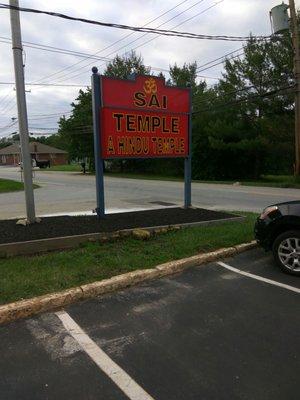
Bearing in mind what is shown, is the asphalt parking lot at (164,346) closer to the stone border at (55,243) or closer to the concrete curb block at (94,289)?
the concrete curb block at (94,289)

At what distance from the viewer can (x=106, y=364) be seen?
344 cm

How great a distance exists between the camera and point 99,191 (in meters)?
8.96

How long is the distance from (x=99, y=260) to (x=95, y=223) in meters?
2.37

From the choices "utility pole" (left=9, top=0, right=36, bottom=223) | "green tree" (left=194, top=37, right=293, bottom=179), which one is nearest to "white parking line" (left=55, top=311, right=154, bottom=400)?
"utility pole" (left=9, top=0, right=36, bottom=223)

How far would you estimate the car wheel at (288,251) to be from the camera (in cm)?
575

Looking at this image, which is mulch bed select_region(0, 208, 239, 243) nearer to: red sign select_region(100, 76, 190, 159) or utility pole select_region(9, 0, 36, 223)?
utility pole select_region(9, 0, 36, 223)

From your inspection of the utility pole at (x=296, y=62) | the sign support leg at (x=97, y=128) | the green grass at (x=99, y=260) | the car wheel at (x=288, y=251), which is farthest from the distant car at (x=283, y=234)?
the utility pole at (x=296, y=62)

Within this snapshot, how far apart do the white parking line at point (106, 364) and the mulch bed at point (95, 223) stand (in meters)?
3.00

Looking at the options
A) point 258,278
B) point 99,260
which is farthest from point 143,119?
point 258,278

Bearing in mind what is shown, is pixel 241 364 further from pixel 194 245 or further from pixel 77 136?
pixel 77 136

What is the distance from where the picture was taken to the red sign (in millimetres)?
8891

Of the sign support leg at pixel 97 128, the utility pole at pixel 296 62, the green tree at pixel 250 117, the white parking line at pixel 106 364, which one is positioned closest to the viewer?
the white parking line at pixel 106 364

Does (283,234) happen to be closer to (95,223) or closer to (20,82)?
(95,223)

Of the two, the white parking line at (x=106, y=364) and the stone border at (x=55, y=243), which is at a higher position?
the stone border at (x=55, y=243)
